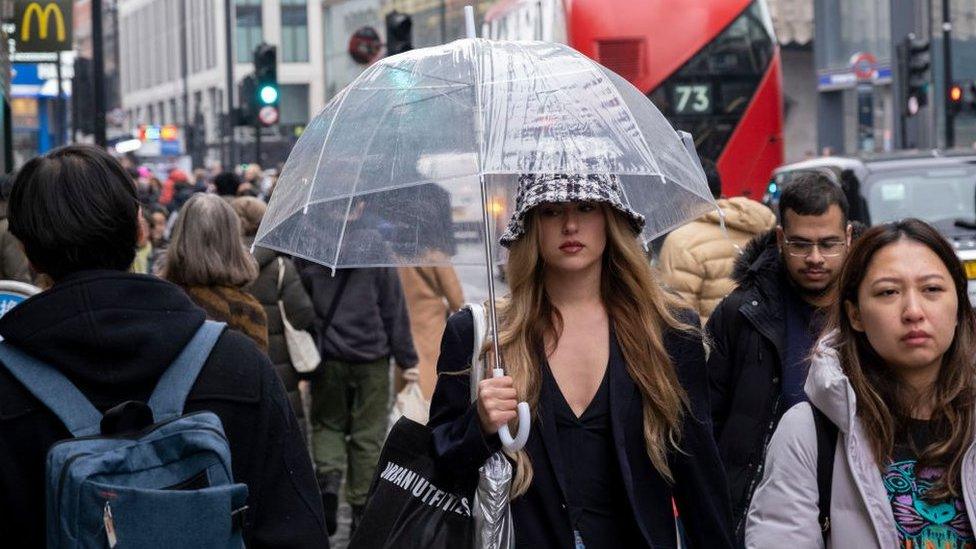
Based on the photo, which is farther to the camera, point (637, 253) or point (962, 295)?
point (637, 253)

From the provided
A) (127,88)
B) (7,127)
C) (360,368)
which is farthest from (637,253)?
(127,88)

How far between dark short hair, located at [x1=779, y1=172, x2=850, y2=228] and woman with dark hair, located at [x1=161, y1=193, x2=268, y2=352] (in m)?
2.24

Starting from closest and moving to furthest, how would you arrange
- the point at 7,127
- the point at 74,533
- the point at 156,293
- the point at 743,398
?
the point at 74,533
the point at 156,293
the point at 743,398
the point at 7,127

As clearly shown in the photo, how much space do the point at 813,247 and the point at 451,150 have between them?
1631 mm

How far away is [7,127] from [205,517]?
1003 cm

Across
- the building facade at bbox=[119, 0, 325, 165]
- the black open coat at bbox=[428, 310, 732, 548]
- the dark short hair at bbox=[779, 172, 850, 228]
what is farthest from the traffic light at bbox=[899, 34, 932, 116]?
the building facade at bbox=[119, 0, 325, 165]

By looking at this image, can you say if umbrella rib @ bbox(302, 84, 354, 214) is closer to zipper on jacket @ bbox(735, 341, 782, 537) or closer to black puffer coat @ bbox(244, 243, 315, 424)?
zipper on jacket @ bbox(735, 341, 782, 537)

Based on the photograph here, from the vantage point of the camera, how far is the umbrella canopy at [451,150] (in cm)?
390

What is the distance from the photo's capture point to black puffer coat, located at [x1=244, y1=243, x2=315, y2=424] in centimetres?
795

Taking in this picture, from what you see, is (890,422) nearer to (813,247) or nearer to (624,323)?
(624,323)

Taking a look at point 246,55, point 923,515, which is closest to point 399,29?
point 923,515

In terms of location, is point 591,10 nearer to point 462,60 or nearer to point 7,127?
point 7,127

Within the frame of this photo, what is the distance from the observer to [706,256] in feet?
24.3

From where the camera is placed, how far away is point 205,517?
2633 mm
